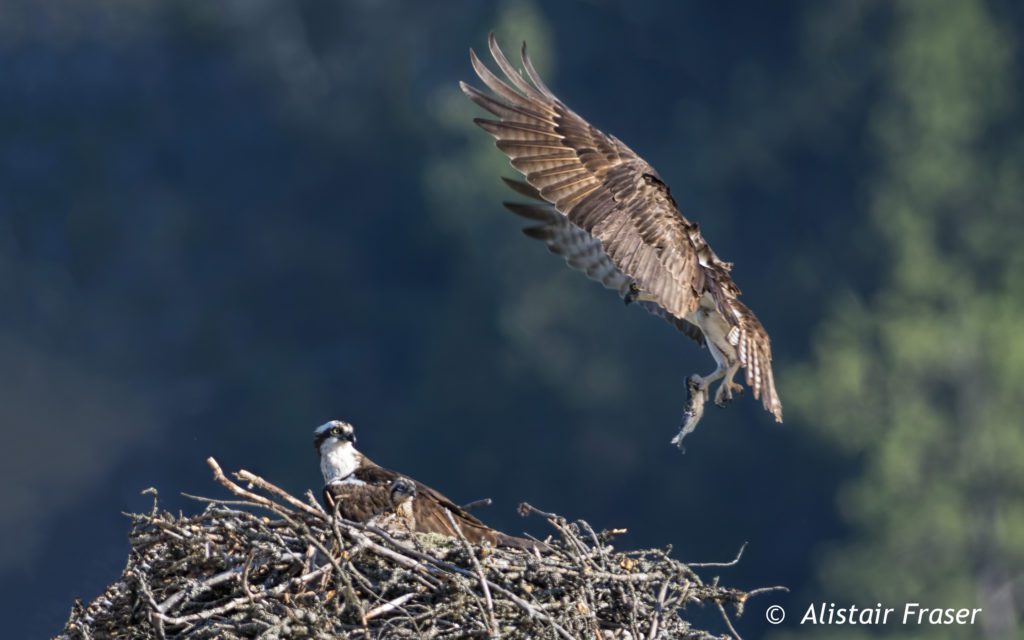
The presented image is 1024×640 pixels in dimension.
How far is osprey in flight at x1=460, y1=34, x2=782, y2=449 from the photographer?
19.7 ft

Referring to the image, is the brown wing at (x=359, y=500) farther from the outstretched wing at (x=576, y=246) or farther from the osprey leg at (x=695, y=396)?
the outstretched wing at (x=576, y=246)

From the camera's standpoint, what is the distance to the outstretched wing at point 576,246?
22.2 ft

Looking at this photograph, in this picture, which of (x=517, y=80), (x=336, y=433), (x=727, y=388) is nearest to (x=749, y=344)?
(x=727, y=388)

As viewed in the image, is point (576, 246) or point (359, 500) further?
point (576, 246)

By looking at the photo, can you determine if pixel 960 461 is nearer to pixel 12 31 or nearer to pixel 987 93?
pixel 987 93

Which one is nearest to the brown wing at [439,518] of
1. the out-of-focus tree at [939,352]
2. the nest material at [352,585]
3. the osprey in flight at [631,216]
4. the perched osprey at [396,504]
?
the perched osprey at [396,504]

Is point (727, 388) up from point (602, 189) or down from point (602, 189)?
down

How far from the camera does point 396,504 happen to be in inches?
209

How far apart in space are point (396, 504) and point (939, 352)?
7522 mm

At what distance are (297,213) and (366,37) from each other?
56.9 inches

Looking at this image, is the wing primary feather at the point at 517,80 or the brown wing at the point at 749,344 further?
the wing primary feather at the point at 517,80

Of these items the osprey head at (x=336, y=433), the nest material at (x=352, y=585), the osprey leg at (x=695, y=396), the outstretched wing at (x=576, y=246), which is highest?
the outstretched wing at (x=576, y=246)

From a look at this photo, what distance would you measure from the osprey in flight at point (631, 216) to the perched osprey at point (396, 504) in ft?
2.96

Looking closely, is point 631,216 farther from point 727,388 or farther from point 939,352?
point 939,352
